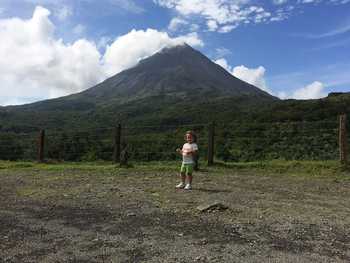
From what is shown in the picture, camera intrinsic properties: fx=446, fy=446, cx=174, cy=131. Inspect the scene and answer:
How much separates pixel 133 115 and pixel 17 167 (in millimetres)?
80152

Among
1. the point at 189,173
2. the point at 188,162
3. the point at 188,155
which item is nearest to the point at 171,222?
the point at 189,173

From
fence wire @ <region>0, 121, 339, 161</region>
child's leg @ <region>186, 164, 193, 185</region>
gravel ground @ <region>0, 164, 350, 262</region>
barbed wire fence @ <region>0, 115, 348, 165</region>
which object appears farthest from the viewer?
fence wire @ <region>0, 121, 339, 161</region>

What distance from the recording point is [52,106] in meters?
129

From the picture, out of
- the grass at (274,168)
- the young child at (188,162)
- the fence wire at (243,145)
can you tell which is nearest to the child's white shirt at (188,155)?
the young child at (188,162)

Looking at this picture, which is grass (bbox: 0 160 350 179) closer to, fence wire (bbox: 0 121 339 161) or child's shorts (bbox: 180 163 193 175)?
fence wire (bbox: 0 121 339 161)

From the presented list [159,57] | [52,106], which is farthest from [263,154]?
[159,57]

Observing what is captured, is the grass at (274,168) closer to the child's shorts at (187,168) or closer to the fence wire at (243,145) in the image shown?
the fence wire at (243,145)

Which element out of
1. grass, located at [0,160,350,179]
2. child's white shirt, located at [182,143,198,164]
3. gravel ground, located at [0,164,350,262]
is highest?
child's white shirt, located at [182,143,198,164]

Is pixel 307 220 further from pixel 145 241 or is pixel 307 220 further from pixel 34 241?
pixel 34 241

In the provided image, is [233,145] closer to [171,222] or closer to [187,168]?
[187,168]

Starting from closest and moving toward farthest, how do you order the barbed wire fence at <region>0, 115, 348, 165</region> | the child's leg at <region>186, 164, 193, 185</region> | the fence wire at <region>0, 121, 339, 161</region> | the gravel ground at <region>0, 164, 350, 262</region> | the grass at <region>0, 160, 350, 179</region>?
the gravel ground at <region>0, 164, 350, 262</region>
the child's leg at <region>186, 164, 193, 185</region>
the grass at <region>0, 160, 350, 179</region>
the barbed wire fence at <region>0, 115, 348, 165</region>
the fence wire at <region>0, 121, 339, 161</region>

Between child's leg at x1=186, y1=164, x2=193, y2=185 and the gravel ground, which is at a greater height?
child's leg at x1=186, y1=164, x2=193, y2=185

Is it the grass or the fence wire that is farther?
the fence wire

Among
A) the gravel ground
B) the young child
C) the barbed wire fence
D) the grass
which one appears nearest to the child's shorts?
the young child
